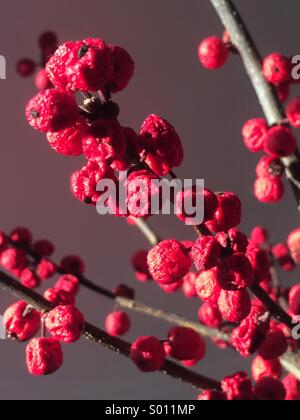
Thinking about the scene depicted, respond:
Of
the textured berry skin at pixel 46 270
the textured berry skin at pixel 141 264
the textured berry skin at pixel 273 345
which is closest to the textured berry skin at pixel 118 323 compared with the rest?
the textured berry skin at pixel 141 264

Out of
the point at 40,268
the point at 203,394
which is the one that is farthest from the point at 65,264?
the point at 203,394

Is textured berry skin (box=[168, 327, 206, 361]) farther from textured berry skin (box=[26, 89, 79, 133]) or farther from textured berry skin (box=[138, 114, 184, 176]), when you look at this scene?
textured berry skin (box=[26, 89, 79, 133])

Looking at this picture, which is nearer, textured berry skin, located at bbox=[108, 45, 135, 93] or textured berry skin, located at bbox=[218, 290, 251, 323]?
textured berry skin, located at bbox=[108, 45, 135, 93]

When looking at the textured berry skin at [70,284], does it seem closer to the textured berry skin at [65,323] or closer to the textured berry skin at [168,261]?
the textured berry skin at [65,323]

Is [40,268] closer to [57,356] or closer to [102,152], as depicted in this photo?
[57,356]

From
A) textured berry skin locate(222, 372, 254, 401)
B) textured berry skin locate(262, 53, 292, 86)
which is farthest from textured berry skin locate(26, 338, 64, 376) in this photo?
textured berry skin locate(262, 53, 292, 86)

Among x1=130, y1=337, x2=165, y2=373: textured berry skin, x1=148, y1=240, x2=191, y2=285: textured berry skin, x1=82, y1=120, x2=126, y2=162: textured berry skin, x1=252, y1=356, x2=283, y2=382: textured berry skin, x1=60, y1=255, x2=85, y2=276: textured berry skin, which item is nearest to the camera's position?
x1=82, y1=120, x2=126, y2=162: textured berry skin
